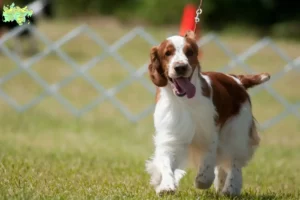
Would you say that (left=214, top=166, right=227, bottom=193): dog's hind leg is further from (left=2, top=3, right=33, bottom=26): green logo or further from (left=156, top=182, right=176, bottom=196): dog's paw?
(left=2, top=3, right=33, bottom=26): green logo

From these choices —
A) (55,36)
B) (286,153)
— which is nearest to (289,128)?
(286,153)

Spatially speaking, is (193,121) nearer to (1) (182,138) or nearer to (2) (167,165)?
(1) (182,138)

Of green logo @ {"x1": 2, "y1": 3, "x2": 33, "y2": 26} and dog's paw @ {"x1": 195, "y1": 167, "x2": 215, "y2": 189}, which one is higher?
green logo @ {"x1": 2, "y1": 3, "x2": 33, "y2": 26}

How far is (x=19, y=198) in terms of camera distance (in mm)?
5426

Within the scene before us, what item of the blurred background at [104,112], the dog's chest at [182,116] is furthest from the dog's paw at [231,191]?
the dog's chest at [182,116]

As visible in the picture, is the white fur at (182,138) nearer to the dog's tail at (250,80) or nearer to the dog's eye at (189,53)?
the dog's eye at (189,53)

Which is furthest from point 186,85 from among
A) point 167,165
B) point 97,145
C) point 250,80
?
point 97,145

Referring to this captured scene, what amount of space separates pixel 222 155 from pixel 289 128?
8.84m

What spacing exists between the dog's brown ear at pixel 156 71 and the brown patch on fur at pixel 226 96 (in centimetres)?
56

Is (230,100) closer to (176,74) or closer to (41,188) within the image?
(176,74)

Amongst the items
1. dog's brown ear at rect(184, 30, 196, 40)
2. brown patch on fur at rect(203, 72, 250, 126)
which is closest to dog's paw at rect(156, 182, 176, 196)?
brown patch on fur at rect(203, 72, 250, 126)

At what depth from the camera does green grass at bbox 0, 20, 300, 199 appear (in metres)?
6.51

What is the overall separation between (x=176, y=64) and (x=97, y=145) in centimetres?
548

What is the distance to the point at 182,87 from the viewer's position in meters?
5.93
